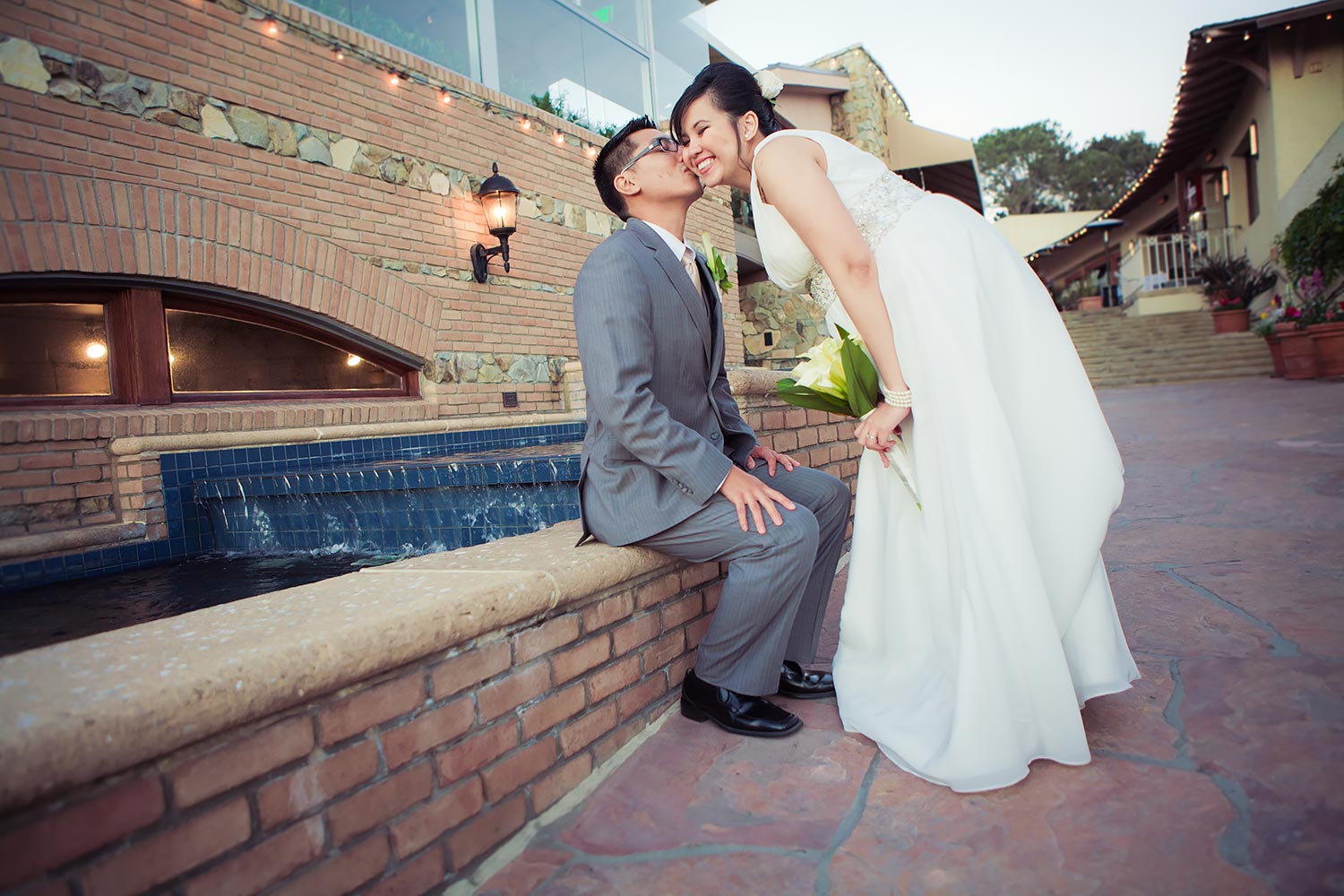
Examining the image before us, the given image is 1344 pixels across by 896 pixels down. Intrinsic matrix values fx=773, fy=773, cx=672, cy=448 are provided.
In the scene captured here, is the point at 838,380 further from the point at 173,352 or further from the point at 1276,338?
the point at 1276,338

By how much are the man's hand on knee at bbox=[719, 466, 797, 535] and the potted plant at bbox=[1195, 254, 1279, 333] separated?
16714 mm

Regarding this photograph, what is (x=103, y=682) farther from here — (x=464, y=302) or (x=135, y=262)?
(x=464, y=302)

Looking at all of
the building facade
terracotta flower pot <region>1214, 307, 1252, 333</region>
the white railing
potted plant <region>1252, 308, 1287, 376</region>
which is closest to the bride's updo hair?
the building facade

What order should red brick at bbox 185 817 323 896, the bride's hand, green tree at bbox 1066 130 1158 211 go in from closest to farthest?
red brick at bbox 185 817 323 896 < the bride's hand < green tree at bbox 1066 130 1158 211

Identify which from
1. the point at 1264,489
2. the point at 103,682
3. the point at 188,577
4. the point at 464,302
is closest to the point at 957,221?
the point at 103,682

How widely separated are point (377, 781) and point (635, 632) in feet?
2.76

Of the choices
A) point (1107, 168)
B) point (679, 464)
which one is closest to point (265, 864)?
point (679, 464)

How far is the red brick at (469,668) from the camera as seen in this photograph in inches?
59.8

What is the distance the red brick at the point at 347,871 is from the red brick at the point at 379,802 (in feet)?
0.08

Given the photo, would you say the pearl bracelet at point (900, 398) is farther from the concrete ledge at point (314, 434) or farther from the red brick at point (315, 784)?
the concrete ledge at point (314, 434)

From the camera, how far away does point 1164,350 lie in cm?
1530

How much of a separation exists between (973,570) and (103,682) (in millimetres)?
1685

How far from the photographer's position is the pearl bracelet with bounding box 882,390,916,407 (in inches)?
78.6

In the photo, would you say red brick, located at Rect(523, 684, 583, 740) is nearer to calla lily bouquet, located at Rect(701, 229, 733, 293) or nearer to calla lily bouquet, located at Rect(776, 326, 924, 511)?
calla lily bouquet, located at Rect(776, 326, 924, 511)
